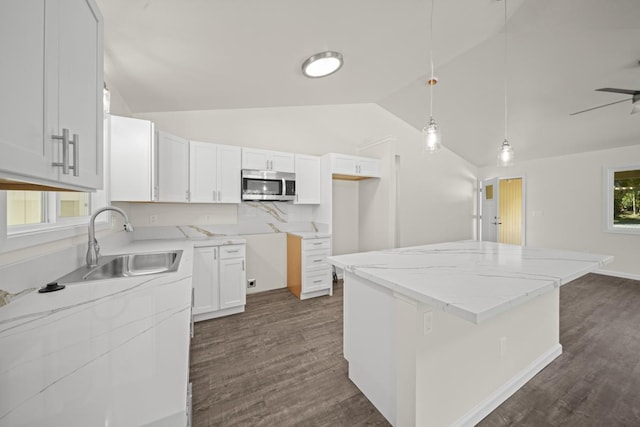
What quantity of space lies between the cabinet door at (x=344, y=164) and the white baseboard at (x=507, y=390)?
2874mm

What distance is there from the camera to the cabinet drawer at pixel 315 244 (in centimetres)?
336

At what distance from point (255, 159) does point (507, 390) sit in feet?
10.8

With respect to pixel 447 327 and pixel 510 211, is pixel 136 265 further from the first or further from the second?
pixel 510 211

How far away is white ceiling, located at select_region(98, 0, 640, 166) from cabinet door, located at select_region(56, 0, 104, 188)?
66 centimetres

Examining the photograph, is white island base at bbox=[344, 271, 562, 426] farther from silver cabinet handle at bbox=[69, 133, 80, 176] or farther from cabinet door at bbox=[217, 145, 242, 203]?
cabinet door at bbox=[217, 145, 242, 203]

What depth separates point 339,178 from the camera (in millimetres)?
4215

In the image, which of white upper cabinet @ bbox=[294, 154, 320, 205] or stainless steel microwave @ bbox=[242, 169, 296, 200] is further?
white upper cabinet @ bbox=[294, 154, 320, 205]

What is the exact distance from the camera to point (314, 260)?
3.40 m

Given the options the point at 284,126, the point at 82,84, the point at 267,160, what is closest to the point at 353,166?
the point at 284,126

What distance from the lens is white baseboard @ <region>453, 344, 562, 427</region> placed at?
1427 mm

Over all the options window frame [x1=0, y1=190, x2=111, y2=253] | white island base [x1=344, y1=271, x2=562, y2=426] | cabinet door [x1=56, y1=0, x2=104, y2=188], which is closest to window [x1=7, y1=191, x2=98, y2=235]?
window frame [x1=0, y1=190, x2=111, y2=253]

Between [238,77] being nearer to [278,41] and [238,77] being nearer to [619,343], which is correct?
[278,41]

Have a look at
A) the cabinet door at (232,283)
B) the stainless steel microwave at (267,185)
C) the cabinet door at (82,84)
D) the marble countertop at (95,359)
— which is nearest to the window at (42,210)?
the marble countertop at (95,359)

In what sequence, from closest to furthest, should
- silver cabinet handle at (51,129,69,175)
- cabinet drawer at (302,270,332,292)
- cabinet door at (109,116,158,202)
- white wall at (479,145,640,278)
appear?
silver cabinet handle at (51,129,69,175) → cabinet door at (109,116,158,202) → cabinet drawer at (302,270,332,292) → white wall at (479,145,640,278)
